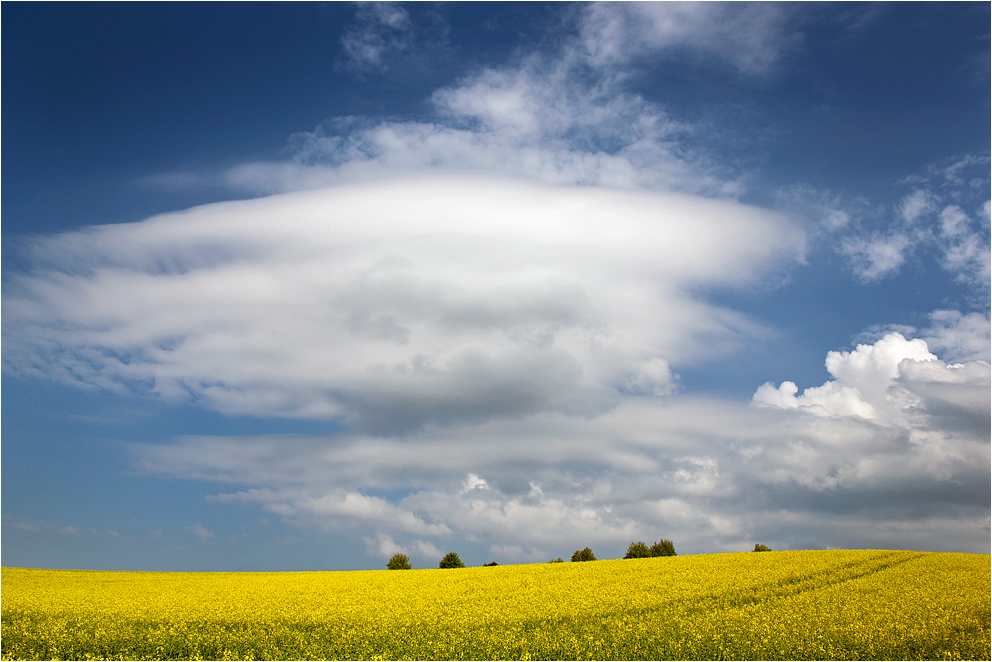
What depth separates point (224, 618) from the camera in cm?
2859

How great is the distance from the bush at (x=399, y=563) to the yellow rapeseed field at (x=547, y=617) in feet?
111

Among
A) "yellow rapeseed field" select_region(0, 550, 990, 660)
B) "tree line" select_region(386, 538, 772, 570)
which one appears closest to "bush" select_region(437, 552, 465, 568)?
"tree line" select_region(386, 538, 772, 570)

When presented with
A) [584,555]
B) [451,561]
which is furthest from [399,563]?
[584,555]

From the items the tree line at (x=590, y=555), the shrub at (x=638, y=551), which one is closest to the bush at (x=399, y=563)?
the tree line at (x=590, y=555)

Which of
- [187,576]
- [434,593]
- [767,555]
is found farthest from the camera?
[187,576]

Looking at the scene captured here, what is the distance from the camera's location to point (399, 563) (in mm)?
74438

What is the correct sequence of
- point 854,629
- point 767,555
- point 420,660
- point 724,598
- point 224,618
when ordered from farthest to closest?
point 767,555
point 724,598
point 224,618
point 854,629
point 420,660

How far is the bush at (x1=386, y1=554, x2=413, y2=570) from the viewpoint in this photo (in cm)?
7419

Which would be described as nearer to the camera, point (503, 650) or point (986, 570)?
point (503, 650)

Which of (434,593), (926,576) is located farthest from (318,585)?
(926,576)

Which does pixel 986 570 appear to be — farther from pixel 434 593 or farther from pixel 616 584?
pixel 434 593

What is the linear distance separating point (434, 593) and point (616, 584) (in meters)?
11.3

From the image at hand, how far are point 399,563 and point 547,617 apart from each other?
50.4 meters

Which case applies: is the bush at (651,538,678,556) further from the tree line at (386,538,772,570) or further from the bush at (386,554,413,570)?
the bush at (386,554,413,570)
